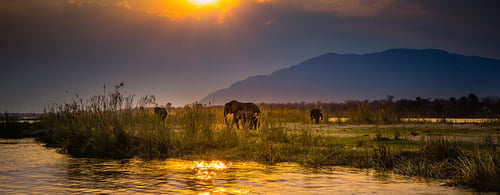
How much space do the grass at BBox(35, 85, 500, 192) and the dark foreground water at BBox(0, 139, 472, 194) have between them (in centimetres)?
87

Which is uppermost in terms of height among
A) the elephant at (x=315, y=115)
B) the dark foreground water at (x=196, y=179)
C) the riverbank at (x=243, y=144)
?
the elephant at (x=315, y=115)

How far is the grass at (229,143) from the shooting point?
11.6 metres

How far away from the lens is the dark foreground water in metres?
9.01

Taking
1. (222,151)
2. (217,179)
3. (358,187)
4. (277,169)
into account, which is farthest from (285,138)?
(358,187)

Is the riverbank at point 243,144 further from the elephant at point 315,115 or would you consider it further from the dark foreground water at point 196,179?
the elephant at point 315,115

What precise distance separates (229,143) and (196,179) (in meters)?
5.21

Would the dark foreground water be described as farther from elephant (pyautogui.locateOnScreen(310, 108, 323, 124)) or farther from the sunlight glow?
elephant (pyautogui.locateOnScreen(310, 108, 323, 124))

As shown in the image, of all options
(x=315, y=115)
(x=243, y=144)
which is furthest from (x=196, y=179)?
(x=315, y=115)

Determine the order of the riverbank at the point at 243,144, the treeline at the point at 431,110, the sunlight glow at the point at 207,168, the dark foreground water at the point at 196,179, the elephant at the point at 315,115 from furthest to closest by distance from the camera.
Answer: the elephant at the point at 315,115
the treeline at the point at 431,110
the riverbank at the point at 243,144
the sunlight glow at the point at 207,168
the dark foreground water at the point at 196,179

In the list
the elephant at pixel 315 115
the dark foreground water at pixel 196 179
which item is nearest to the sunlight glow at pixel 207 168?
the dark foreground water at pixel 196 179

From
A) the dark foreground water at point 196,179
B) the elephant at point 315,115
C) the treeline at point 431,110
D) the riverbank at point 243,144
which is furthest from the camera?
the elephant at point 315,115

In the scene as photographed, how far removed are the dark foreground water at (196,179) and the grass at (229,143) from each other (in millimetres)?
870

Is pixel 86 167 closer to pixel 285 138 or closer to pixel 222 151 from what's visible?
pixel 222 151

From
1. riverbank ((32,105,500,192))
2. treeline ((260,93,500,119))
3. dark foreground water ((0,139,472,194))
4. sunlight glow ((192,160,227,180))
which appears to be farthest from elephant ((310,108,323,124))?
dark foreground water ((0,139,472,194))
